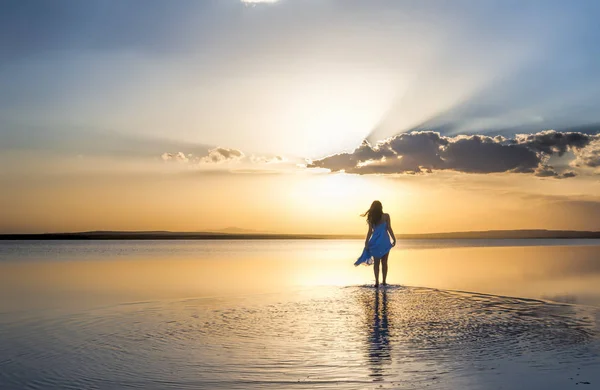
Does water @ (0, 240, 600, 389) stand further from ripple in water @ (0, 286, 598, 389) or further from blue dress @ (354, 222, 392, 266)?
blue dress @ (354, 222, 392, 266)

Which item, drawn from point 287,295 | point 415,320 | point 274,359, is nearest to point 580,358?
point 415,320

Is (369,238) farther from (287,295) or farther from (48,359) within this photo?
(48,359)

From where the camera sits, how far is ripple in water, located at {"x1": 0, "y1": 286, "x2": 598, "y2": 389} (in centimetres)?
786

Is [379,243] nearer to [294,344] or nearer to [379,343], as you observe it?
[379,343]

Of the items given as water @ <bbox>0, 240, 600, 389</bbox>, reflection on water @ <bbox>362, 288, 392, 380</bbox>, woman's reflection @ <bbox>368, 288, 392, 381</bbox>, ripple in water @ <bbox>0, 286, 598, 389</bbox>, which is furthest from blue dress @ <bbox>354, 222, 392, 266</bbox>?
woman's reflection @ <bbox>368, 288, 392, 381</bbox>

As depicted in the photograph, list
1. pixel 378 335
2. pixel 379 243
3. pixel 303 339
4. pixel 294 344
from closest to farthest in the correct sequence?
pixel 294 344
pixel 303 339
pixel 378 335
pixel 379 243

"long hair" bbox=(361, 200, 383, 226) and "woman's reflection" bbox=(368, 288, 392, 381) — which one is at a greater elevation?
"long hair" bbox=(361, 200, 383, 226)

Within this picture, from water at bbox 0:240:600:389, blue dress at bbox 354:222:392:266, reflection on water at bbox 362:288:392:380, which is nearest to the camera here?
water at bbox 0:240:600:389

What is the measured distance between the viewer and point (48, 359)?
9164 millimetres

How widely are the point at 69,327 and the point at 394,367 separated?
760cm

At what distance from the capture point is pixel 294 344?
32.7 ft

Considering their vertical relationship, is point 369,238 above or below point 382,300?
above

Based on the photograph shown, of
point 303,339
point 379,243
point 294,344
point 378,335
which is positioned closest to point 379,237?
point 379,243

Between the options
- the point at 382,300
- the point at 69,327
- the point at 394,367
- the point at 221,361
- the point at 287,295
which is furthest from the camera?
the point at 287,295
